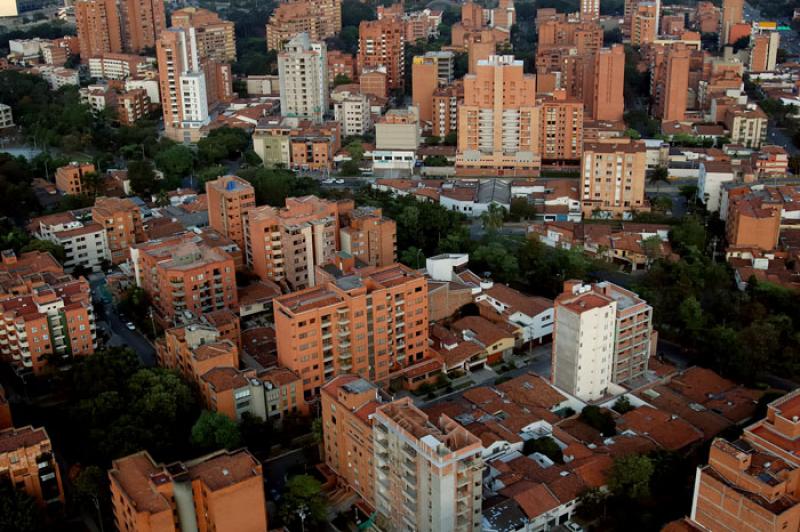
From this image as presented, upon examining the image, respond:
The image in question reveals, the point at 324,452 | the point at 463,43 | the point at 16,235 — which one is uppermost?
the point at 463,43

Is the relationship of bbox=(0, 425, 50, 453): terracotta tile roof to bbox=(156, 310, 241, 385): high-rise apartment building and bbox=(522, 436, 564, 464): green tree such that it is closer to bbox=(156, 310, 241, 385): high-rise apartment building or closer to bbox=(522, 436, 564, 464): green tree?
bbox=(156, 310, 241, 385): high-rise apartment building

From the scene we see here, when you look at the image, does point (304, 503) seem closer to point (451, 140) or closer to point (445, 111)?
point (451, 140)

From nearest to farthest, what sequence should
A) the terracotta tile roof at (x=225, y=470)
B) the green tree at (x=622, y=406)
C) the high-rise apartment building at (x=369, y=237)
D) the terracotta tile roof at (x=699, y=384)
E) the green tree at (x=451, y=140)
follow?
the terracotta tile roof at (x=225, y=470), the green tree at (x=622, y=406), the terracotta tile roof at (x=699, y=384), the high-rise apartment building at (x=369, y=237), the green tree at (x=451, y=140)

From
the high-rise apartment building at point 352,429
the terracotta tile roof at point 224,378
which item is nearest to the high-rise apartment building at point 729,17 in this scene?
the terracotta tile roof at point 224,378

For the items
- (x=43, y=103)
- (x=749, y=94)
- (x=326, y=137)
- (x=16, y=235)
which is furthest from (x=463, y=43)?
(x=16, y=235)

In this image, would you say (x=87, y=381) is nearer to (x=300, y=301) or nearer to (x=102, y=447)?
(x=102, y=447)

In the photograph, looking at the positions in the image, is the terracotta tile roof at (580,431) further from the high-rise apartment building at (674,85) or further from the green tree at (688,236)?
the high-rise apartment building at (674,85)
